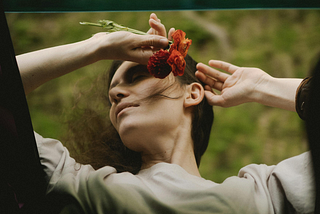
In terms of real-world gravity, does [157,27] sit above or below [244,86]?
above

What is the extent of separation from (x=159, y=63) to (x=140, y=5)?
0.92ft

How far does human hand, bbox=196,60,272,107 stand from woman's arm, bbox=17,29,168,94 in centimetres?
26

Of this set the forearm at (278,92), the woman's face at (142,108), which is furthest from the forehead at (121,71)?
the forearm at (278,92)

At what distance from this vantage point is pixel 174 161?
0.91 m

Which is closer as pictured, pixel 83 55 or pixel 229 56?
pixel 83 55

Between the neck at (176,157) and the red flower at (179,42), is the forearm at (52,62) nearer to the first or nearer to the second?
the red flower at (179,42)

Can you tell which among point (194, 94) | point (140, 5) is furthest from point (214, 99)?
point (140, 5)

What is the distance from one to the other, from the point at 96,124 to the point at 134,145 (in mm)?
227

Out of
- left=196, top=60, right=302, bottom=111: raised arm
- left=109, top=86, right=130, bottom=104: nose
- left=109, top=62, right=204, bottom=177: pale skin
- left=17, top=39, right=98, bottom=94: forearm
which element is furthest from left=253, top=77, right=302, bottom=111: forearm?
left=17, top=39, right=98, bottom=94: forearm

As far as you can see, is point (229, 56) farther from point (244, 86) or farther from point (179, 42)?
point (179, 42)

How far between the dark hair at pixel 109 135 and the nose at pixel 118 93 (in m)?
0.10

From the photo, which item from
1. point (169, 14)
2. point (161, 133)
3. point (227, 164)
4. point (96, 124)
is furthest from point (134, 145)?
point (169, 14)

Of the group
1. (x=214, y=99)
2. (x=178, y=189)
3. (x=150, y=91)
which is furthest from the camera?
(x=214, y=99)

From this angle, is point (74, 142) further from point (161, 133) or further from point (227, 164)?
point (227, 164)
